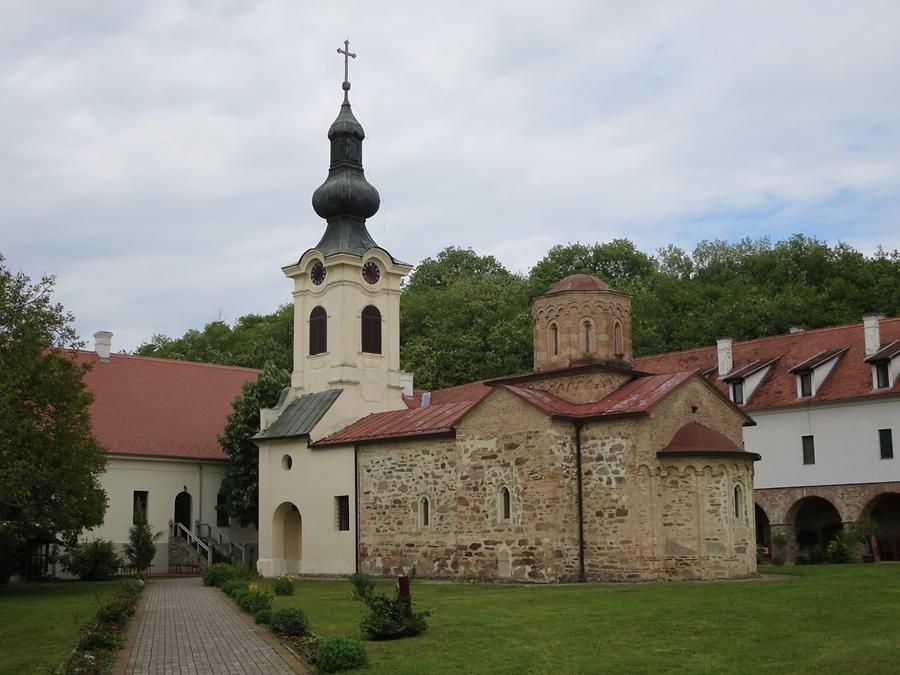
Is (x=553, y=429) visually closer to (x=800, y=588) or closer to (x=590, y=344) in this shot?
(x=590, y=344)

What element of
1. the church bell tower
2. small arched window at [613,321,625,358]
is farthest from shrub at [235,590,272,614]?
the church bell tower

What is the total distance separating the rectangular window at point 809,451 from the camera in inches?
1588

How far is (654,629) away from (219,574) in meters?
16.9

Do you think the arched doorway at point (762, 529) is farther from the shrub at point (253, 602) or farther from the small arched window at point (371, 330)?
the shrub at point (253, 602)

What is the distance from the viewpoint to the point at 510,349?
57.1 m

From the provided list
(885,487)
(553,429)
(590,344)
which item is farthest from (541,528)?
(885,487)

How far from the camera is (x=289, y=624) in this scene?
1723 cm

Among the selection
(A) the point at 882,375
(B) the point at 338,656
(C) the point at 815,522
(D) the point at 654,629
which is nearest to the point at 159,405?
(C) the point at 815,522

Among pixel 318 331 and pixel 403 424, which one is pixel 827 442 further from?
pixel 318 331

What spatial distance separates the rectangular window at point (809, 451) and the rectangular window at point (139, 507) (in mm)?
25360

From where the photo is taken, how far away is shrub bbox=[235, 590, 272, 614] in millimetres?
21134

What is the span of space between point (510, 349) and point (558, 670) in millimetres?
43682

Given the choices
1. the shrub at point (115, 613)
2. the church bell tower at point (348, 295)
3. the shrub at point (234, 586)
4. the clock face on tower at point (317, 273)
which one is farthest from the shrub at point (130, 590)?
the clock face on tower at point (317, 273)

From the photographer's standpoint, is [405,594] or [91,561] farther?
[91,561]
